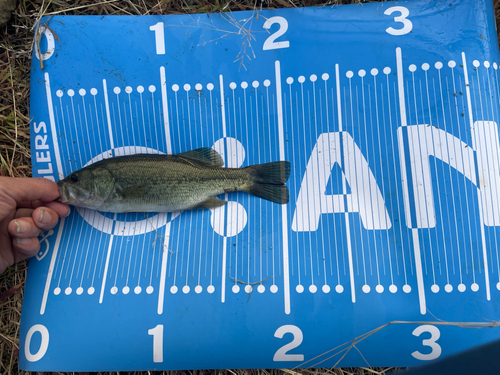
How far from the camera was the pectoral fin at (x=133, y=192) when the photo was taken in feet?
6.67

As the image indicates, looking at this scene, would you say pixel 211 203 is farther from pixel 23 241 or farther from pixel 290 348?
pixel 23 241

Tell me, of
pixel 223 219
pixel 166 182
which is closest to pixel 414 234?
pixel 223 219

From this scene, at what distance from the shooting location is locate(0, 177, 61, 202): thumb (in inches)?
75.0

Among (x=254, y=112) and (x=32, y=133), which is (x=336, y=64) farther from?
(x=32, y=133)

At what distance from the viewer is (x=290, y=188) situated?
7.14ft

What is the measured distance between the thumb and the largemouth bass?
64 millimetres

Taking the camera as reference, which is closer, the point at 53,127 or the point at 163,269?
the point at 163,269

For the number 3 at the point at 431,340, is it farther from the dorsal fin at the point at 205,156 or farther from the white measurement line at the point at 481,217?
the dorsal fin at the point at 205,156

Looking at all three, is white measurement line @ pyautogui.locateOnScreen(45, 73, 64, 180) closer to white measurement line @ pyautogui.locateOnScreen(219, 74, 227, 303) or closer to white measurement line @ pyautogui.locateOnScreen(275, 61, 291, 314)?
white measurement line @ pyautogui.locateOnScreen(219, 74, 227, 303)

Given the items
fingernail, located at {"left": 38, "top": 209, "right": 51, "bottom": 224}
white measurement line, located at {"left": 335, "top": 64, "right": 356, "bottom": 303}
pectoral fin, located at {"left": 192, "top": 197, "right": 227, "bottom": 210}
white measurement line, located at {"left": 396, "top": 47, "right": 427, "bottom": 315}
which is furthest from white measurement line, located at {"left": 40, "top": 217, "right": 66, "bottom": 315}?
white measurement line, located at {"left": 396, "top": 47, "right": 427, "bottom": 315}

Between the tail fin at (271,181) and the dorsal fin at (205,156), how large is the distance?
0.27 m

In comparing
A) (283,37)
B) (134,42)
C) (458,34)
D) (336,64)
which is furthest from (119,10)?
(458,34)

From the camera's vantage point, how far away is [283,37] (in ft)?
7.44

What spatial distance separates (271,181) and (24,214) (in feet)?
6.11
